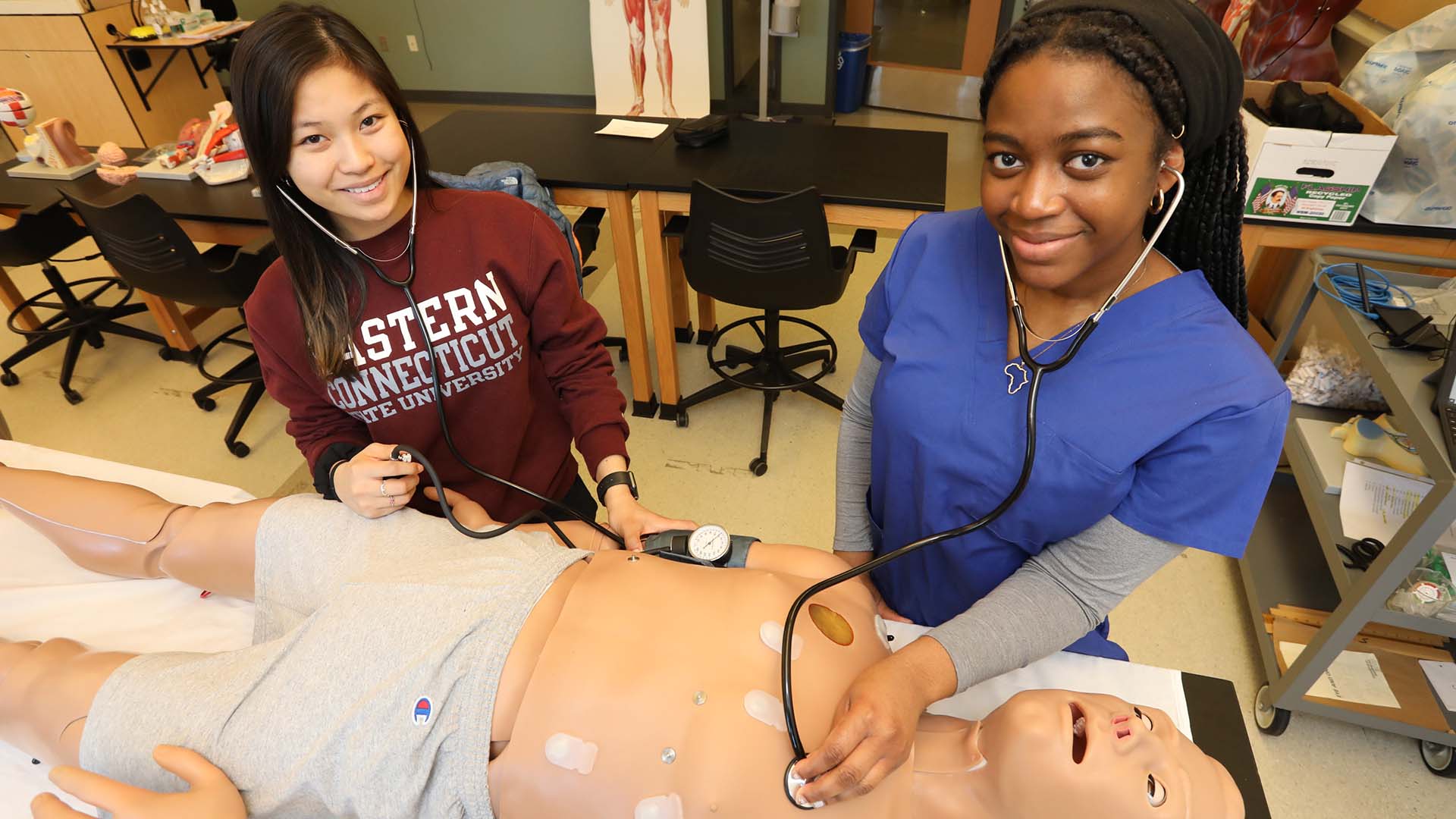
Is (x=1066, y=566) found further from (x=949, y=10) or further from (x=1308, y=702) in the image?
(x=949, y=10)

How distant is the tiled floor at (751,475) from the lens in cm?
164

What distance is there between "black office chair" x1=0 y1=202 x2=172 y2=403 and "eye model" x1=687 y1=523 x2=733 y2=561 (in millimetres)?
2681

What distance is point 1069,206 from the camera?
27.8 inches

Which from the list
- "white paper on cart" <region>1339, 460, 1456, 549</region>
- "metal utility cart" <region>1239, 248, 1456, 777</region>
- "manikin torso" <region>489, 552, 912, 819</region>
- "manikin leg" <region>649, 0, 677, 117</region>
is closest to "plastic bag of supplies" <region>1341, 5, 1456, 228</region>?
"metal utility cart" <region>1239, 248, 1456, 777</region>

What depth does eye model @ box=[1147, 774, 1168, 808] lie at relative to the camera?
74 centimetres

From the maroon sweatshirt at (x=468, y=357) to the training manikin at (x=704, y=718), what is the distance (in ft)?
0.75

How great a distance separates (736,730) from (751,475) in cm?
161

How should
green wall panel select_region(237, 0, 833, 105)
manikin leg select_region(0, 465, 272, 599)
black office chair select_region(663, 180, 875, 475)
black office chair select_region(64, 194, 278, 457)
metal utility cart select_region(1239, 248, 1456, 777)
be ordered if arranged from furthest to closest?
green wall panel select_region(237, 0, 833, 105), black office chair select_region(64, 194, 278, 457), black office chair select_region(663, 180, 875, 475), metal utility cart select_region(1239, 248, 1456, 777), manikin leg select_region(0, 465, 272, 599)

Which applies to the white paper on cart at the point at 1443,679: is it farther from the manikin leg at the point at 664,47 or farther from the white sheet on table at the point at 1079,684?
the manikin leg at the point at 664,47

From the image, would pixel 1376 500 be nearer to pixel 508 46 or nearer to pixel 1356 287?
pixel 1356 287

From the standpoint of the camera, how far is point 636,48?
4.46 m

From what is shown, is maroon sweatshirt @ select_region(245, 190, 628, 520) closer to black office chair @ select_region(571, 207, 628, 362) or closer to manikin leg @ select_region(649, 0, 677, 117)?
black office chair @ select_region(571, 207, 628, 362)

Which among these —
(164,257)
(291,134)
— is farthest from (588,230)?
(291,134)

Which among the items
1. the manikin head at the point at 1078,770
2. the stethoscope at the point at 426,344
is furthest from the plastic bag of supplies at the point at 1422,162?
the stethoscope at the point at 426,344
